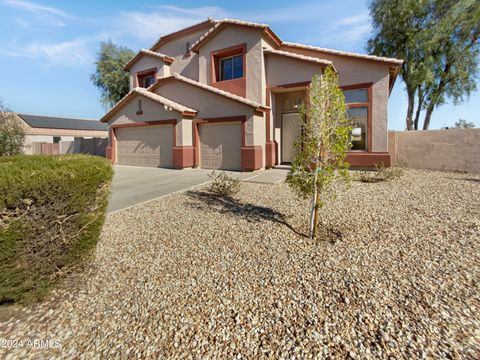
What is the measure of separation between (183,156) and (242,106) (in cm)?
423

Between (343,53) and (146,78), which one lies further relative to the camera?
(146,78)

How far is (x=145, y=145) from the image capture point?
15.6 meters

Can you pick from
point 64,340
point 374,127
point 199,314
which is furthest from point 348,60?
point 64,340

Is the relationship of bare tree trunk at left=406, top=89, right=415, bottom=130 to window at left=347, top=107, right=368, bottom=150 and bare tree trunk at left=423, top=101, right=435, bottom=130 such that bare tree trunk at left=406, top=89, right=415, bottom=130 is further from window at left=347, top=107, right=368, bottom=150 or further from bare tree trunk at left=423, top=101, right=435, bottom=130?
window at left=347, top=107, right=368, bottom=150

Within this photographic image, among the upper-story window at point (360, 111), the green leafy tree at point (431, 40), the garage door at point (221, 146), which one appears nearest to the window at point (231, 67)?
the garage door at point (221, 146)

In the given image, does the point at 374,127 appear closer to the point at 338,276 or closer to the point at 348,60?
the point at 348,60

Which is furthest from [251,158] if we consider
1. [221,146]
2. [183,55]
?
[183,55]

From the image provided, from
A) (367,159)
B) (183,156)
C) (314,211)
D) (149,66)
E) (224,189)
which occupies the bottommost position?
(314,211)

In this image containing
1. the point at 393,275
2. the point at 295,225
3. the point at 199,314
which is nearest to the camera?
the point at 199,314

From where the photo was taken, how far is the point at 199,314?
272 centimetres

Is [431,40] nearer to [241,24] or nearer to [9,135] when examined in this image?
[241,24]

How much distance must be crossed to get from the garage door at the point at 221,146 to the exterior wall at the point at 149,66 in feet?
25.5

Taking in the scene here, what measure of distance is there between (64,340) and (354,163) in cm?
1284

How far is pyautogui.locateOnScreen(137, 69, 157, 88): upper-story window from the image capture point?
19547 mm
